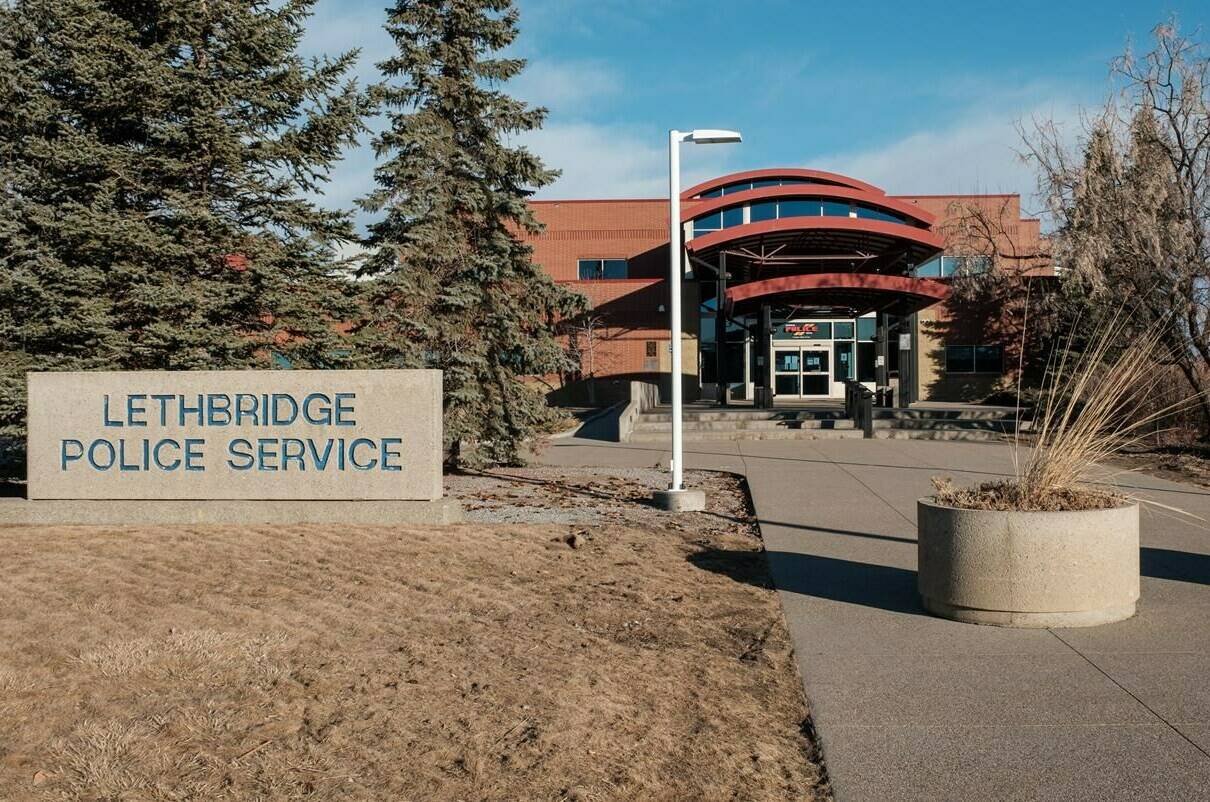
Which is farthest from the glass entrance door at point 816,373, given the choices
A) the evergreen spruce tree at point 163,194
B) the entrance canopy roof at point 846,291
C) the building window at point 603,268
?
the evergreen spruce tree at point 163,194

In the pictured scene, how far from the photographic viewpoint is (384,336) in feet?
45.1

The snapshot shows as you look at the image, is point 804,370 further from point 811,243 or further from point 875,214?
point 811,243

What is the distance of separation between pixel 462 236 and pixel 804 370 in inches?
1096

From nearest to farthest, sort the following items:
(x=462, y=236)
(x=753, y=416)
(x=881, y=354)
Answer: (x=462, y=236), (x=753, y=416), (x=881, y=354)

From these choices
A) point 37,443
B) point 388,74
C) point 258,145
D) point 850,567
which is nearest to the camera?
point 850,567

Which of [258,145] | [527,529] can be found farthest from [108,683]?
[258,145]

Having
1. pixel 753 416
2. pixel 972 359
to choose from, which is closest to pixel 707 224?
pixel 972 359

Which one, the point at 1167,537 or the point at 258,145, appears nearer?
the point at 1167,537

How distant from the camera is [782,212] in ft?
132

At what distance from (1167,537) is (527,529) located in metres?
6.09

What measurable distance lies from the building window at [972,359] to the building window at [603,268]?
1434cm

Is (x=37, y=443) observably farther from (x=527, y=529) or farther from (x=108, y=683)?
(x=108, y=683)

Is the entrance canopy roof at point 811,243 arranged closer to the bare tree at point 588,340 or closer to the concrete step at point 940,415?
the bare tree at point 588,340

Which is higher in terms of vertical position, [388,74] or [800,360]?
[388,74]
